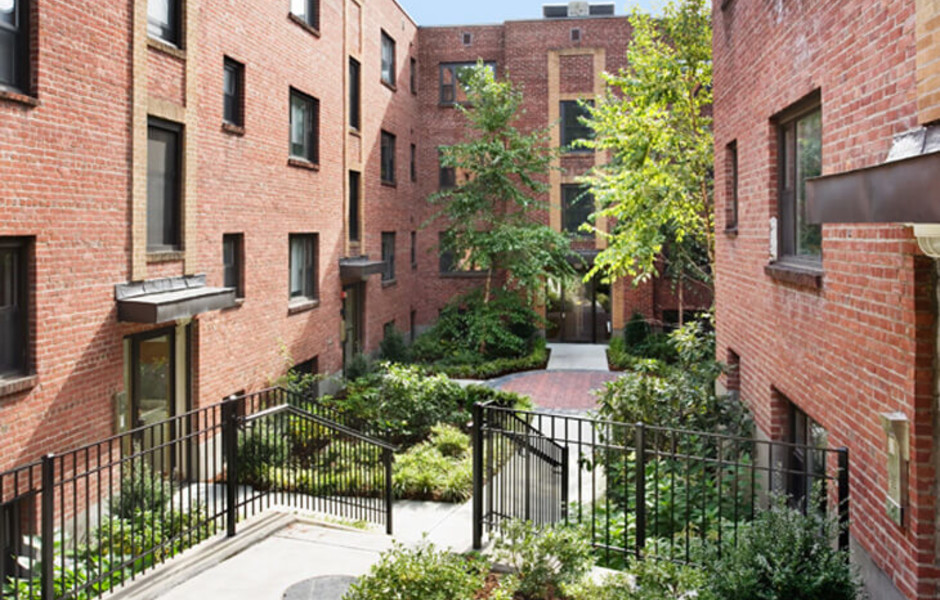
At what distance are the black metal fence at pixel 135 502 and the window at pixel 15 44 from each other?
4133mm

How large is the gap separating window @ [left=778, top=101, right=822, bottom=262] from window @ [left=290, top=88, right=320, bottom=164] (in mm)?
10967

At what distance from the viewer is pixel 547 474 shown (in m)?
9.82

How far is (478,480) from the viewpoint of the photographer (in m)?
7.46

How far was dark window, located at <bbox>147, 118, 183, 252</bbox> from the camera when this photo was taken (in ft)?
37.7

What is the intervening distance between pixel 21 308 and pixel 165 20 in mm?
5200

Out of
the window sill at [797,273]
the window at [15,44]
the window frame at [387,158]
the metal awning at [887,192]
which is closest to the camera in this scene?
the metal awning at [887,192]

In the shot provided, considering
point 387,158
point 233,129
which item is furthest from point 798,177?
point 387,158

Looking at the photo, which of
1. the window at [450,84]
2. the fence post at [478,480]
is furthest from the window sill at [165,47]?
the window at [450,84]

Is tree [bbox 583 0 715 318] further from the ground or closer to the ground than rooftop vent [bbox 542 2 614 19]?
closer to the ground

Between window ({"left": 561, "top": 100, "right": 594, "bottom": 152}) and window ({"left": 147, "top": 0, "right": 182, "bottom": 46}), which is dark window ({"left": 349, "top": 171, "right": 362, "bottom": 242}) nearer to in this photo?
window ({"left": 147, "top": 0, "right": 182, "bottom": 46})

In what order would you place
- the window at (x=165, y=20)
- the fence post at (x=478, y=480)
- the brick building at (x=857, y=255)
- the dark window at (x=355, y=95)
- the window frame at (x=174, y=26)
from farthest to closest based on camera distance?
the dark window at (x=355, y=95) < the window frame at (x=174, y=26) < the window at (x=165, y=20) < the fence post at (x=478, y=480) < the brick building at (x=857, y=255)

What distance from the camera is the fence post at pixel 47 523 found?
19.1 feet

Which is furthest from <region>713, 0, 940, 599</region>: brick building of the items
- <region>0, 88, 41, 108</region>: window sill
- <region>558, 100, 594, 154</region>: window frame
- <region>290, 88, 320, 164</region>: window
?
<region>558, 100, 594, 154</region>: window frame

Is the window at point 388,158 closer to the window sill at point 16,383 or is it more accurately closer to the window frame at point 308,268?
the window frame at point 308,268
